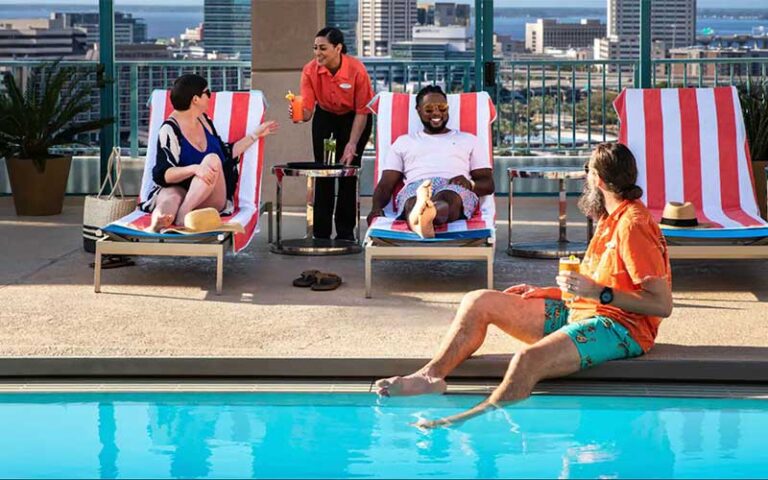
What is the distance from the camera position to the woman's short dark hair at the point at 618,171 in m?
4.91

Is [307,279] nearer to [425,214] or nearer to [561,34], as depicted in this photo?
[425,214]

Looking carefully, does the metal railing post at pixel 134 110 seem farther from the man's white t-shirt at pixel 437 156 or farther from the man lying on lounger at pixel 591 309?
the man lying on lounger at pixel 591 309

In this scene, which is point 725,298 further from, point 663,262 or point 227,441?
point 227,441

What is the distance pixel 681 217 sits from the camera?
7.23m

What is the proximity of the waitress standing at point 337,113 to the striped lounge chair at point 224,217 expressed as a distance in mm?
365

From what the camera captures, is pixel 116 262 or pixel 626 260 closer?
pixel 626 260

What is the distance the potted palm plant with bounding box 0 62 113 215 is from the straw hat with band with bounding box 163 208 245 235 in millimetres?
3348

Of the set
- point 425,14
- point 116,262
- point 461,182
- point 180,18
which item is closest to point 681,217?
point 461,182

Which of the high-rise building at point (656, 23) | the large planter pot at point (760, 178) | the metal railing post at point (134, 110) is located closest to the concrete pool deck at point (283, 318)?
the large planter pot at point (760, 178)

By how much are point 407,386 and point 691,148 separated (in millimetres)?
3768

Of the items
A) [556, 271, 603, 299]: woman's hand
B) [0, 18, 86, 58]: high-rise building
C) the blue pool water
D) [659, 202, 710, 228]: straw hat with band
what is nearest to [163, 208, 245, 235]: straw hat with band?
the blue pool water

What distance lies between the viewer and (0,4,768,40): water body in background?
34.4 feet


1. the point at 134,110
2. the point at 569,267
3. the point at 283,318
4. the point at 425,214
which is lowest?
the point at 283,318

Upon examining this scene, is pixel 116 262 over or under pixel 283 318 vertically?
over
